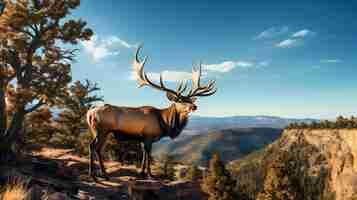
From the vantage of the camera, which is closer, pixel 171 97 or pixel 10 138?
pixel 171 97

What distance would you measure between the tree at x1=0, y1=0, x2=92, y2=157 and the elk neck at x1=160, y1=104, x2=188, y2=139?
371 inches

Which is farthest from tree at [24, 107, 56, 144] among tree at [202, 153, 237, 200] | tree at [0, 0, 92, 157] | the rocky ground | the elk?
tree at [202, 153, 237, 200]

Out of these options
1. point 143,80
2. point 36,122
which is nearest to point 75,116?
point 36,122

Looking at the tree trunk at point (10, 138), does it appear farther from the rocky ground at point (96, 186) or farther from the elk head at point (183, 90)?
the elk head at point (183, 90)

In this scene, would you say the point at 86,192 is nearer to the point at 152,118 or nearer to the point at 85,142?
the point at 152,118

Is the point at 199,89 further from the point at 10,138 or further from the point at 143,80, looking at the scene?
the point at 10,138

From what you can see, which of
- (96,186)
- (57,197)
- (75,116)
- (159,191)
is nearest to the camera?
(57,197)

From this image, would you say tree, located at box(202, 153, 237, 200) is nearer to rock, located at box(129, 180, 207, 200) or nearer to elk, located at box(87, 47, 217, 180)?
rock, located at box(129, 180, 207, 200)

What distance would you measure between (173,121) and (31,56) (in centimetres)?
1221

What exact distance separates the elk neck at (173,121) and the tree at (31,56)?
371 inches

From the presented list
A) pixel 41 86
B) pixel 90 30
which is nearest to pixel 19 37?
pixel 41 86

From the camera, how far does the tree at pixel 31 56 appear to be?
1620cm

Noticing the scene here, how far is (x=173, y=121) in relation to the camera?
961 cm

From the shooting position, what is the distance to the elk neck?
9617 millimetres
